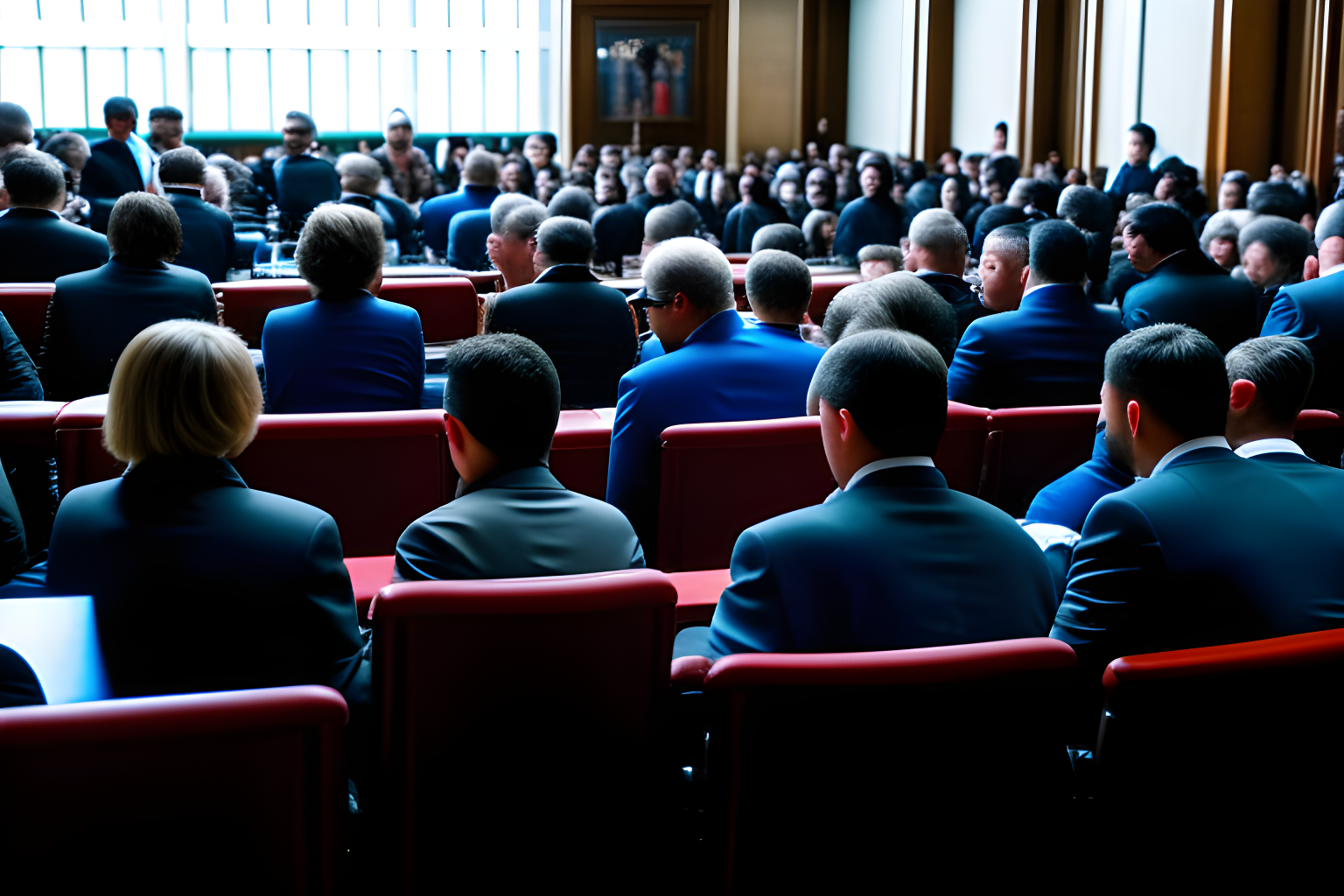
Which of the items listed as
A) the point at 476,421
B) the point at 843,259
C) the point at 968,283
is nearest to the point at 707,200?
the point at 843,259

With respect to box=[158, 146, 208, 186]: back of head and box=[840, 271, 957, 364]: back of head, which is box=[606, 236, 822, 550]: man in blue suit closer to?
box=[840, 271, 957, 364]: back of head

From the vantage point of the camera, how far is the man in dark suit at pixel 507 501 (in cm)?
198

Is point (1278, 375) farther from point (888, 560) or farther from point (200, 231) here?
point (200, 231)

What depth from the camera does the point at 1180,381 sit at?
2139mm

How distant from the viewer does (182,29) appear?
63.0ft

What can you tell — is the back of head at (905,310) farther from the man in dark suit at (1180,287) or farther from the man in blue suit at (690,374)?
the man in dark suit at (1180,287)

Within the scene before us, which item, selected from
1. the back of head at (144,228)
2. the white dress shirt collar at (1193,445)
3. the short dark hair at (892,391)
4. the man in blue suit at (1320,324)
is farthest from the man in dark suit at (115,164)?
the white dress shirt collar at (1193,445)

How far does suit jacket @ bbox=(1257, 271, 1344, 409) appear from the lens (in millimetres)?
4375

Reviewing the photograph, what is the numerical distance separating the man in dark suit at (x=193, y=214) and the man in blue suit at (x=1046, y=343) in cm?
403

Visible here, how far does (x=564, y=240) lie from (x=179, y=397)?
8.93 feet

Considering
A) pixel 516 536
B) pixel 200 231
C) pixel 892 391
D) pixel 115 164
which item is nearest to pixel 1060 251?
pixel 892 391

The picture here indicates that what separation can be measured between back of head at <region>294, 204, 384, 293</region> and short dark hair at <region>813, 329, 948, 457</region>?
212 centimetres

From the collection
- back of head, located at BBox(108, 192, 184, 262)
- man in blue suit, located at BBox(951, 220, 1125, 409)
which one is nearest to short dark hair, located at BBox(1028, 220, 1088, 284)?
man in blue suit, located at BBox(951, 220, 1125, 409)

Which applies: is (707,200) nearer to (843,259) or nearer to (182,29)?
(843,259)
